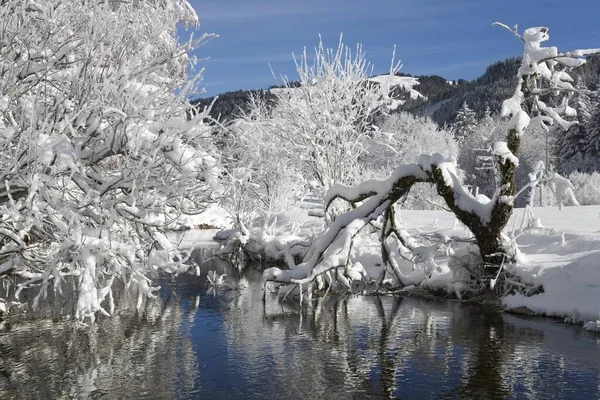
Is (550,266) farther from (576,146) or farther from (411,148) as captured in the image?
(576,146)

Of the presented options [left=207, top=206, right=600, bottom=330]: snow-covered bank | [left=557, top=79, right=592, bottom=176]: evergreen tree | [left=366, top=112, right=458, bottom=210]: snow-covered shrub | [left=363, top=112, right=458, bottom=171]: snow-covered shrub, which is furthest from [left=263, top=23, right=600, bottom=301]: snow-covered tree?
[left=557, top=79, right=592, bottom=176]: evergreen tree

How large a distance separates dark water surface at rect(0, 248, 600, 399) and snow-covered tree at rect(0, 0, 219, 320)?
1.47 meters

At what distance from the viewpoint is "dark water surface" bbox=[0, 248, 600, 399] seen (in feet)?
29.4

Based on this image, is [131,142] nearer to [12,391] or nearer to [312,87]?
[12,391]

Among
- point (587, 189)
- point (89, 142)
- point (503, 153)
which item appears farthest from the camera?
point (587, 189)

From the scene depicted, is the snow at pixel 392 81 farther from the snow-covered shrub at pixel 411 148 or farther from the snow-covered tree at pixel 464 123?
the snow-covered tree at pixel 464 123

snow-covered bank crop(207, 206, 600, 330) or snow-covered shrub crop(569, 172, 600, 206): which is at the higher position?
snow-covered shrub crop(569, 172, 600, 206)

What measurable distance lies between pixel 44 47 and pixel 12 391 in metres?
5.16

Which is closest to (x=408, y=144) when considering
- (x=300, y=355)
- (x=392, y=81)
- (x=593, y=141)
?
(x=593, y=141)

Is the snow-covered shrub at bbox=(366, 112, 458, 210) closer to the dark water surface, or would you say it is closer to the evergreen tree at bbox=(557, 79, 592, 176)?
the evergreen tree at bbox=(557, 79, 592, 176)

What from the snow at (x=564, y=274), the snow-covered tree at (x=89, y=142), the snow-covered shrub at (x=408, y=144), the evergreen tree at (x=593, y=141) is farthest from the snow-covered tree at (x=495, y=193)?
the evergreen tree at (x=593, y=141)

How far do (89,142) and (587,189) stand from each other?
159 ft

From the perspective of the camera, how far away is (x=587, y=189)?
1940 inches

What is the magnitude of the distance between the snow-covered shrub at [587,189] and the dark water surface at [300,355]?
3747 centimetres
